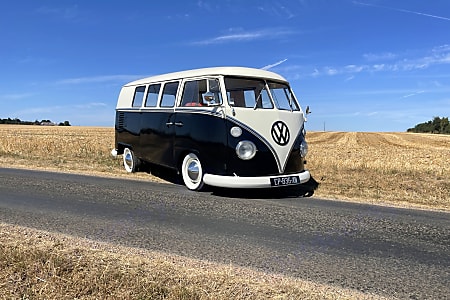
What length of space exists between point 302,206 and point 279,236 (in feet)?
6.35

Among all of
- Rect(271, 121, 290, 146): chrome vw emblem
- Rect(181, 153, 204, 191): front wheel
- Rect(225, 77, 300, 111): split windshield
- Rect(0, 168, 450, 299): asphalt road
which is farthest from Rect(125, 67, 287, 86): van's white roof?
Rect(0, 168, 450, 299): asphalt road

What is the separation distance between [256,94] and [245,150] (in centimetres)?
132

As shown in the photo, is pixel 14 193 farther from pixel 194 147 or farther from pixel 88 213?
pixel 194 147

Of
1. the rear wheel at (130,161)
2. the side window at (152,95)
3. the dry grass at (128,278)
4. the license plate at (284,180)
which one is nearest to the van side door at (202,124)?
the license plate at (284,180)

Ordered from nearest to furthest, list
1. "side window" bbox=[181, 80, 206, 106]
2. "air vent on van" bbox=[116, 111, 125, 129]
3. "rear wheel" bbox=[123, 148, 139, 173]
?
"side window" bbox=[181, 80, 206, 106] < "rear wheel" bbox=[123, 148, 139, 173] < "air vent on van" bbox=[116, 111, 125, 129]

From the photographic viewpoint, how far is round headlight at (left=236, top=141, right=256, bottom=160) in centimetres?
708

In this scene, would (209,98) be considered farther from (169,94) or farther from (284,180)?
(284,180)

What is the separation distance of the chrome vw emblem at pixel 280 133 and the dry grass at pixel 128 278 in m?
3.91

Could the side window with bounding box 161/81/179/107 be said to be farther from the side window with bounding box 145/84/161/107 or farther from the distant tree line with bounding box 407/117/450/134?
the distant tree line with bounding box 407/117/450/134

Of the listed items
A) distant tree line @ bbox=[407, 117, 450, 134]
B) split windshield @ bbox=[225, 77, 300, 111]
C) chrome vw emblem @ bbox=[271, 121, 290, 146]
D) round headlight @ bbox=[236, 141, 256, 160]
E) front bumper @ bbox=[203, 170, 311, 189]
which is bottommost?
front bumper @ bbox=[203, 170, 311, 189]

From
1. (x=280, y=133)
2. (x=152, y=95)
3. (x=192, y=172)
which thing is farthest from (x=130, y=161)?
(x=280, y=133)

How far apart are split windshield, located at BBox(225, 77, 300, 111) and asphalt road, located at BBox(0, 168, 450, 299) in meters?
1.82

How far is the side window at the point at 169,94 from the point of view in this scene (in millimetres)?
8448

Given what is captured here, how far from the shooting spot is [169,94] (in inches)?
341
